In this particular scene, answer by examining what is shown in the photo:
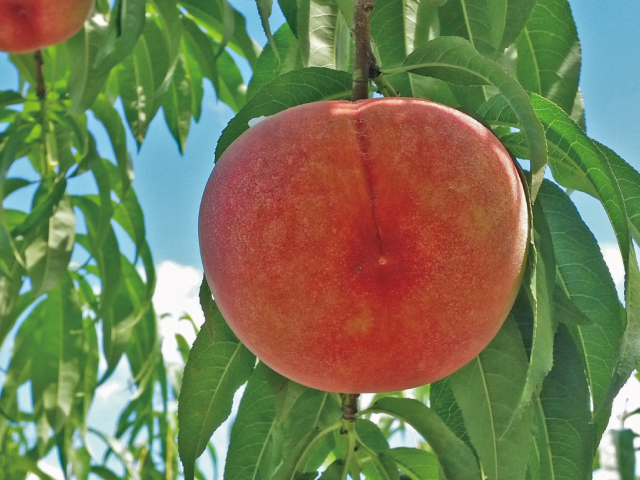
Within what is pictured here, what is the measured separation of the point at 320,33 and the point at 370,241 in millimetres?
331

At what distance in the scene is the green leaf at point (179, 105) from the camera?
58.1 inches

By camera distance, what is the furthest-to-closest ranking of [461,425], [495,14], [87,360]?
1. [87,360]
2. [461,425]
3. [495,14]

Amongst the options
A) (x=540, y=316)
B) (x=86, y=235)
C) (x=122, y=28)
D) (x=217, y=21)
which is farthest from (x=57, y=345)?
(x=540, y=316)

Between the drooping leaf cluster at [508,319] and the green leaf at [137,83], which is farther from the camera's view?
the green leaf at [137,83]

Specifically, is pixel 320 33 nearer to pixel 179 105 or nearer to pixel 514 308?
pixel 514 308

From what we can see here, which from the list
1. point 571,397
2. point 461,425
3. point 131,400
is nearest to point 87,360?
point 131,400

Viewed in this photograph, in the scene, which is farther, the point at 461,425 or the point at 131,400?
the point at 131,400

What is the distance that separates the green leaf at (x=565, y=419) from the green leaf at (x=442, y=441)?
0.06 meters

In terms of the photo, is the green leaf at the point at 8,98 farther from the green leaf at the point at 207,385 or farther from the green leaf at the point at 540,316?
the green leaf at the point at 540,316

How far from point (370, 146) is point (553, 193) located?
0.67 ft

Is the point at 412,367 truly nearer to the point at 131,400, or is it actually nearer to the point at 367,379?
the point at 367,379

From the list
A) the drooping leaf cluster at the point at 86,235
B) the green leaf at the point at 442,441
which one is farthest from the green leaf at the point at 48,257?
the green leaf at the point at 442,441

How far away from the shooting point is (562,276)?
24.1 inches

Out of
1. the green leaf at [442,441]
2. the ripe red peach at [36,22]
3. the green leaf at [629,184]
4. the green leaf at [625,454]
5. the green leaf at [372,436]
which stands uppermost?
the ripe red peach at [36,22]
